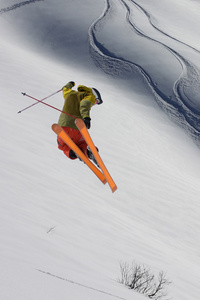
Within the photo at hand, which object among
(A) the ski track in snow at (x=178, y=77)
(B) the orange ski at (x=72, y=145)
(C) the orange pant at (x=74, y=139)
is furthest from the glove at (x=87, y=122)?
(A) the ski track in snow at (x=178, y=77)

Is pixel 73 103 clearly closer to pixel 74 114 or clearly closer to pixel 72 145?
pixel 74 114

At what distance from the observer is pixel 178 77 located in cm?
1844

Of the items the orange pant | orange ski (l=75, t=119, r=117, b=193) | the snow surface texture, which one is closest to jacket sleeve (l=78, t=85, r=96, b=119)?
orange ski (l=75, t=119, r=117, b=193)

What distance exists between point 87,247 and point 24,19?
1937 cm

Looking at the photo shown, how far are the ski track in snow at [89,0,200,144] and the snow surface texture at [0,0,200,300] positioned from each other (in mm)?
65

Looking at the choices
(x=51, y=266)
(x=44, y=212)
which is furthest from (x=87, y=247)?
(x=51, y=266)

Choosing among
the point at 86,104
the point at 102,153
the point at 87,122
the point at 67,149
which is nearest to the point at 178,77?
the point at 102,153

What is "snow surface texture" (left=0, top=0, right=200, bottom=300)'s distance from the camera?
150 inches

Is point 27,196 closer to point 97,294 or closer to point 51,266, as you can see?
point 51,266

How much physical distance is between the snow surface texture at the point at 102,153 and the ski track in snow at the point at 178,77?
7 centimetres

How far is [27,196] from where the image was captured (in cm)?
546

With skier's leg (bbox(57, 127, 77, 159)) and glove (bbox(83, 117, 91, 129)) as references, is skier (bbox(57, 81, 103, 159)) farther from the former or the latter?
glove (bbox(83, 117, 91, 129))

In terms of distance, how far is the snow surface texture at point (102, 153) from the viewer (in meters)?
3.82

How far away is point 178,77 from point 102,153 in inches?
361
